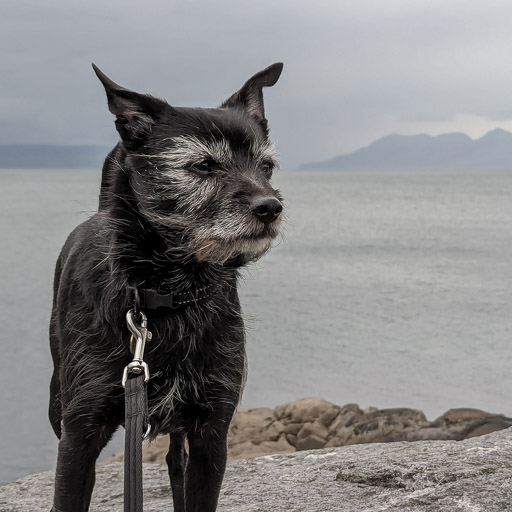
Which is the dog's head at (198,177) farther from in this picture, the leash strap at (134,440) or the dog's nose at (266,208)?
the leash strap at (134,440)

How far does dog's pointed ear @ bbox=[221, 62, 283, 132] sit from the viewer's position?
440cm

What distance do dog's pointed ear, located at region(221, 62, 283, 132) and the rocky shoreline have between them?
591 cm

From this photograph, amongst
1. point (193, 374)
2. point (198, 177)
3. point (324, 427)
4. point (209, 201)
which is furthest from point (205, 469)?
point (324, 427)

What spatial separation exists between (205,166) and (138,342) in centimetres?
91

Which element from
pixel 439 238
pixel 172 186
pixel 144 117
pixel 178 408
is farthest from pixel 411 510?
pixel 439 238

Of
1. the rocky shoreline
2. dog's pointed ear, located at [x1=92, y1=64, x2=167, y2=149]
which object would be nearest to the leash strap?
dog's pointed ear, located at [x1=92, y1=64, x2=167, y2=149]

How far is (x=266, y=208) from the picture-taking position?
145 inches

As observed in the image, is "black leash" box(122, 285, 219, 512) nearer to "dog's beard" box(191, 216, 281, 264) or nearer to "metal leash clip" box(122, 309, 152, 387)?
"metal leash clip" box(122, 309, 152, 387)

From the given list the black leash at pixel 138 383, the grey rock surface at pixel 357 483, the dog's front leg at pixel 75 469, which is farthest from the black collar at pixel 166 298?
the grey rock surface at pixel 357 483

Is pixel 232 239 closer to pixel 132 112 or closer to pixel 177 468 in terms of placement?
pixel 132 112

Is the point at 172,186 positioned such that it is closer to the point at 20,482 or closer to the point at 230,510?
the point at 230,510

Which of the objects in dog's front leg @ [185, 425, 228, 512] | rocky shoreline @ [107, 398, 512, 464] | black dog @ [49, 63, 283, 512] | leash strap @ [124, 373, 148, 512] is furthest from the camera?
rocky shoreline @ [107, 398, 512, 464]

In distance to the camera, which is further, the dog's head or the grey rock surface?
the grey rock surface

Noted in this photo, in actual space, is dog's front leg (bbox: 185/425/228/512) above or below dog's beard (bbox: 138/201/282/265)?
below
